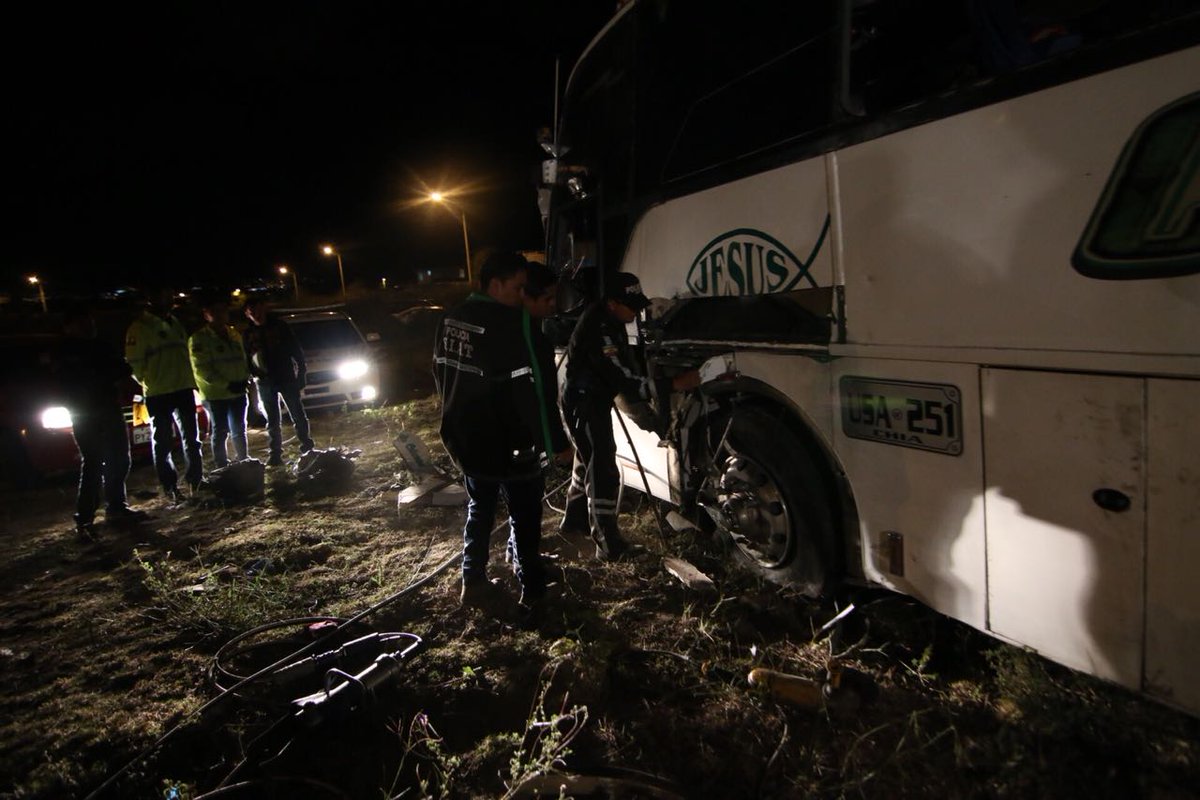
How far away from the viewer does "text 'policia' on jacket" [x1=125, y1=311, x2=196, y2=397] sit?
18.0 feet

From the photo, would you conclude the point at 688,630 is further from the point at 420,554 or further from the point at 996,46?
the point at 996,46

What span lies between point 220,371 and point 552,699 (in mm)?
5373

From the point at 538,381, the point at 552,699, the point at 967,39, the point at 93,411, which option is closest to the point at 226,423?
the point at 93,411

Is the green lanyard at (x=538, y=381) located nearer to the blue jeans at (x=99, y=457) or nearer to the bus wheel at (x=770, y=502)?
the bus wheel at (x=770, y=502)

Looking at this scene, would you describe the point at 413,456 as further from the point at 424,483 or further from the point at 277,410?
the point at 277,410

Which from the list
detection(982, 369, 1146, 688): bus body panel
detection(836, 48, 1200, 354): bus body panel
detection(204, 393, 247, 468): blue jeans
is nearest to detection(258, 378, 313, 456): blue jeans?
detection(204, 393, 247, 468): blue jeans

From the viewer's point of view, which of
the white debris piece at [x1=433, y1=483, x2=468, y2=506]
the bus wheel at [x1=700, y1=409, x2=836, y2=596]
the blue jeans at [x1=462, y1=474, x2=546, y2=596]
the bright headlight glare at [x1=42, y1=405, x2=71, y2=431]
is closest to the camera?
the bus wheel at [x1=700, y1=409, x2=836, y2=596]

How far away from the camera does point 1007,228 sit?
5.85ft

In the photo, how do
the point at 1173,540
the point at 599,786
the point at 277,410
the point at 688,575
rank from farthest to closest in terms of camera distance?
the point at 277,410, the point at 688,575, the point at 599,786, the point at 1173,540

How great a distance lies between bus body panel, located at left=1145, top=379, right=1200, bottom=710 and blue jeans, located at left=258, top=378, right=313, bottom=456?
280 inches

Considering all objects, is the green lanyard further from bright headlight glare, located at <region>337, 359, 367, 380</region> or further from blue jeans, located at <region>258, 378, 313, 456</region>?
bright headlight glare, located at <region>337, 359, 367, 380</region>

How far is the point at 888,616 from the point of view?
277 centimetres

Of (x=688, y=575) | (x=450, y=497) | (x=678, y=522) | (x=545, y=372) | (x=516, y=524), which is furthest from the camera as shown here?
(x=450, y=497)

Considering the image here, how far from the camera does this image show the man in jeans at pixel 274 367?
6535 mm
